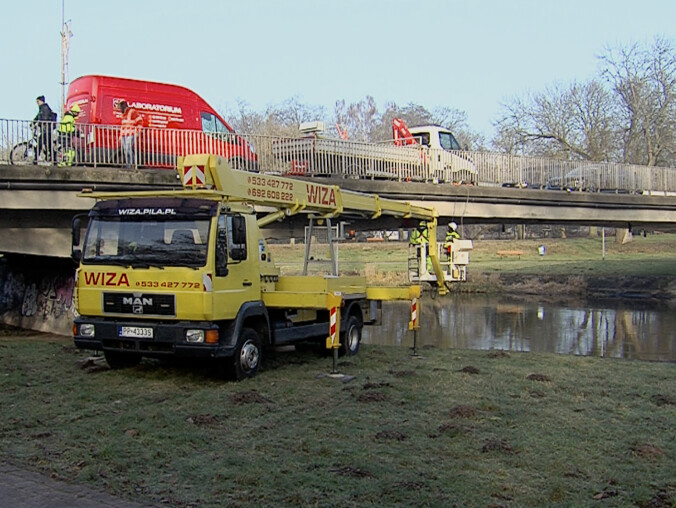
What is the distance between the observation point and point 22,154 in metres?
16.9

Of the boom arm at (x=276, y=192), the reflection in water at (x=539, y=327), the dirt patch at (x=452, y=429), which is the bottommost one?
the reflection in water at (x=539, y=327)

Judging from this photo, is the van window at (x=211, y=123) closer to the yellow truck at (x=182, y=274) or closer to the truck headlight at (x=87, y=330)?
the yellow truck at (x=182, y=274)

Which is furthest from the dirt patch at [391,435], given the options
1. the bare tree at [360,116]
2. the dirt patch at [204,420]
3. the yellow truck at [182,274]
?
the bare tree at [360,116]

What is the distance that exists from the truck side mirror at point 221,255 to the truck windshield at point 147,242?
16cm

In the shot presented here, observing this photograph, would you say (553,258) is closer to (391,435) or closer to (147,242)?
(147,242)

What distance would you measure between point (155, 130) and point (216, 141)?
154 cm

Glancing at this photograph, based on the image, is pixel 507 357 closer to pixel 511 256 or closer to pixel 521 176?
pixel 521 176

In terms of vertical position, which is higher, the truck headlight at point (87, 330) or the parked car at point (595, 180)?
the parked car at point (595, 180)

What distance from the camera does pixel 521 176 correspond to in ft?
84.4

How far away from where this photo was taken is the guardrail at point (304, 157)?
17.2 meters

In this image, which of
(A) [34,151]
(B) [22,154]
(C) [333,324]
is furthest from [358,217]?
(B) [22,154]

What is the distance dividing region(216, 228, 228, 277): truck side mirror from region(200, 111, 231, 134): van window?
1187 cm

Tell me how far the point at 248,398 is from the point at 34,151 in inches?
402

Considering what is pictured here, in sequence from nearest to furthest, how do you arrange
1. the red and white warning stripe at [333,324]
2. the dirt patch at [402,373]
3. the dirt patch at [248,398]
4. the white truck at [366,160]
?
the dirt patch at [248,398] → the dirt patch at [402,373] → the red and white warning stripe at [333,324] → the white truck at [366,160]
